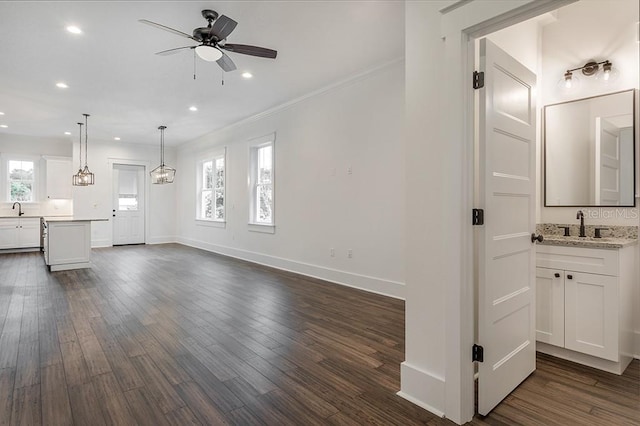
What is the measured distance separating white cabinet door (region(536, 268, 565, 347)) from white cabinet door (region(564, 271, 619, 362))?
0.04 m

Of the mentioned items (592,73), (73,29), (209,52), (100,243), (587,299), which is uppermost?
(73,29)

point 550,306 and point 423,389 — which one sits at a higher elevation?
point 550,306

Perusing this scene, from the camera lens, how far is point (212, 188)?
337 inches

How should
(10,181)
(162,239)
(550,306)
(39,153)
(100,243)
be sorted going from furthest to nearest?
(162,239)
(100,243)
(39,153)
(10,181)
(550,306)

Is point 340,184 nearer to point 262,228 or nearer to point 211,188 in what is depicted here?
point 262,228

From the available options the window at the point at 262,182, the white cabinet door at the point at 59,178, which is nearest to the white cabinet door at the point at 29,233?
the white cabinet door at the point at 59,178

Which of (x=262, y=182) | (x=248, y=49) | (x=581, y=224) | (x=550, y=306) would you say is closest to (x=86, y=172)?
(x=262, y=182)

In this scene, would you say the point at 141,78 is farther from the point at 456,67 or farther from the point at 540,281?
the point at 540,281

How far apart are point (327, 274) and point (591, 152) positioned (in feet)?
11.5

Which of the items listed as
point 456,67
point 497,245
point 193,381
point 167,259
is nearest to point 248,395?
point 193,381

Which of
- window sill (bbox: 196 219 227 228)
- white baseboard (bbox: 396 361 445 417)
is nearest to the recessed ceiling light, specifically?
white baseboard (bbox: 396 361 445 417)

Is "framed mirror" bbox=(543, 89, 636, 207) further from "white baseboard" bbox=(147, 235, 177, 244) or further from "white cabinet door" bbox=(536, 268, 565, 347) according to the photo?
"white baseboard" bbox=(147, 235, 177, 244)

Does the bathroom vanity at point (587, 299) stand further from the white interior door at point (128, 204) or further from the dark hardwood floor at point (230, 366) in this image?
the white interior door at point (128, 204)

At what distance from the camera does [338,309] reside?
146 inches
